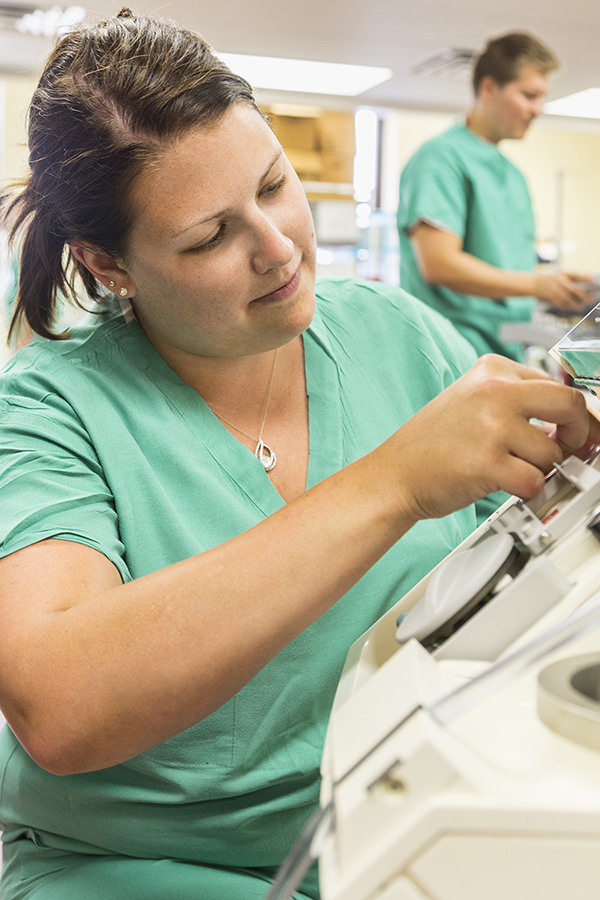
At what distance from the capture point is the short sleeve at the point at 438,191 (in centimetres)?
210

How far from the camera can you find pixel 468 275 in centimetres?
202

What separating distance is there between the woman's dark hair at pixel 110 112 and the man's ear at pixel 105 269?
1 cm

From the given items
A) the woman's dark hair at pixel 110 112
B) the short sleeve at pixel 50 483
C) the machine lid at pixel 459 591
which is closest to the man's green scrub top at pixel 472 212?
the woman's dark hair at pixel 110 112

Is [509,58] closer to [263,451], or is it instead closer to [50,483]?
[263,451]

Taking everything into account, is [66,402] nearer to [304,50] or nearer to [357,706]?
[357,706]

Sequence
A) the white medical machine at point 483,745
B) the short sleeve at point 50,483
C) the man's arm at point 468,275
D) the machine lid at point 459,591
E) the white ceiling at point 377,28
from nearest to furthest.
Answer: the white medical machine at point 483,745
the machine lid at point 459,591
the short sleeve at point 50,483
the man's arm at point 468,275
the white ceiling at point 377,28

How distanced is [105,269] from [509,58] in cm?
181

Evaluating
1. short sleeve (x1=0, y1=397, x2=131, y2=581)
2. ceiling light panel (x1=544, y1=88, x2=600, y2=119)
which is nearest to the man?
short sleeve (x1=0, y1=397, x2=131, y2=581)

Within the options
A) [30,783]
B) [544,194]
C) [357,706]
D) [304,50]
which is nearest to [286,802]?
[30,783]

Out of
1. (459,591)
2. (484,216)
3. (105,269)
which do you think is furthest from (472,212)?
(459,591)

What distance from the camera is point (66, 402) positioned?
798mm

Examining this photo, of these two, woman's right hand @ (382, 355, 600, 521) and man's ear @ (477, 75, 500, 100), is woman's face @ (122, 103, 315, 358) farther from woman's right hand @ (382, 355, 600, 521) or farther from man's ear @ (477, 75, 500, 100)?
man's ear @ (477, 75, 500, 100)

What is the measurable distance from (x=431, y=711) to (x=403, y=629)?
11 centimetres

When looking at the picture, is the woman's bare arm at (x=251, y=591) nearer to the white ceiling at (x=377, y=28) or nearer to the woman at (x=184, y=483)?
the woman at (x=184, y=483)
